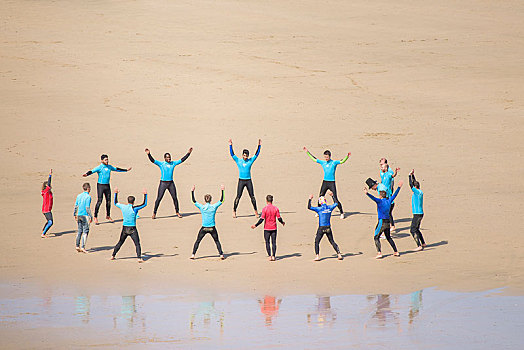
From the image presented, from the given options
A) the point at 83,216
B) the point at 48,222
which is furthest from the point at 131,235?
the point at 48,222

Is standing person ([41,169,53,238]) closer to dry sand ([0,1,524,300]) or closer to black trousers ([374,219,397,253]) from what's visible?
dry sand ([0,1,524,300])

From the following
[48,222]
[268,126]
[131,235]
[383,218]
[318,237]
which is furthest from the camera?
[268,126]

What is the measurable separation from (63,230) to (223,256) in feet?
15.6

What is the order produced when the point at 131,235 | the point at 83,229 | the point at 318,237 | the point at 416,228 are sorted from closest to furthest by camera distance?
the point at 131,235, the point at 318,237, the point at 416,228, the point at 83,229

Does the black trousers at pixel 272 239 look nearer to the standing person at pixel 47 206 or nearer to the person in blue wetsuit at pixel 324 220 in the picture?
the person in blue wetsuit at pixel 324 220

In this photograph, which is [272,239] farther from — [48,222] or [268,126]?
[268,126]

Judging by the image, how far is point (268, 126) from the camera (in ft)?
94.2

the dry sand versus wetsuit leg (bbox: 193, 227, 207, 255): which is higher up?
the dry sand

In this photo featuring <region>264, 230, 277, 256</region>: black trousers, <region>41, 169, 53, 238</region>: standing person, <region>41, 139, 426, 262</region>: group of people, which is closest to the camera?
<region>41, 139, 426, 262</region>: group of people

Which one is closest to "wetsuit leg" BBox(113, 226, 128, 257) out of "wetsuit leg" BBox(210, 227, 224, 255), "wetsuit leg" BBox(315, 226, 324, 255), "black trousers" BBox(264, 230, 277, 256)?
"wetsuit leg" BBox(210, 227, 224, 255)

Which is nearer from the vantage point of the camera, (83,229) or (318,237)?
(318,237)

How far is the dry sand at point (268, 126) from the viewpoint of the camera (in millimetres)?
15609

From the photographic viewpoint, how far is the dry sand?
1561 cm

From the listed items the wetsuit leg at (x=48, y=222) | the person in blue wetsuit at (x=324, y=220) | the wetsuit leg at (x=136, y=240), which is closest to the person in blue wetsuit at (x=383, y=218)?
the person in blue wetsuit at (x=324, y=220)
